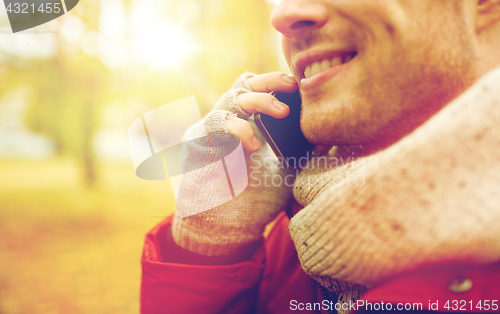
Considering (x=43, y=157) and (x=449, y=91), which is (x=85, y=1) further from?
(x=43, y=157)

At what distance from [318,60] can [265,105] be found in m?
0.32

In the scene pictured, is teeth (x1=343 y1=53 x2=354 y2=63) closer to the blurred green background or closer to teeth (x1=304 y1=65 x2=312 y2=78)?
teeth (x1=304 y1=65 x2=312 y2=78)

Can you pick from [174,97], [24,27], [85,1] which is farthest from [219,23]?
[24,27]

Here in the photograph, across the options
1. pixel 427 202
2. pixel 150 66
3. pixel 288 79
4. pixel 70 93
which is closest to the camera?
pixel 427 202

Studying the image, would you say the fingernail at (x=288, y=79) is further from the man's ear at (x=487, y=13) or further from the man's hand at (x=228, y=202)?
the man's ear at (x=487, y=13)

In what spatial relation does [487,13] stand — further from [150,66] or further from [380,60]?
[150,66]

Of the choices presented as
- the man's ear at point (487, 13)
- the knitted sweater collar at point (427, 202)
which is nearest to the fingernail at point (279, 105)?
the knitted sweater collar at point (427, 202)

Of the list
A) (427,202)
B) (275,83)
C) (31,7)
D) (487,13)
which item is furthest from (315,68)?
(31,7)

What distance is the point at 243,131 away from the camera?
4.33 ft

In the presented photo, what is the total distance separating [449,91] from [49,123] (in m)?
10.6

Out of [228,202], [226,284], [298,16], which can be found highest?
[298,16]

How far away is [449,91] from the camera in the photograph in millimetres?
999

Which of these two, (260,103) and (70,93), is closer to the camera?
(260,103)

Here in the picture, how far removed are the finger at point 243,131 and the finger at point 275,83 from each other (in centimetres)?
27
